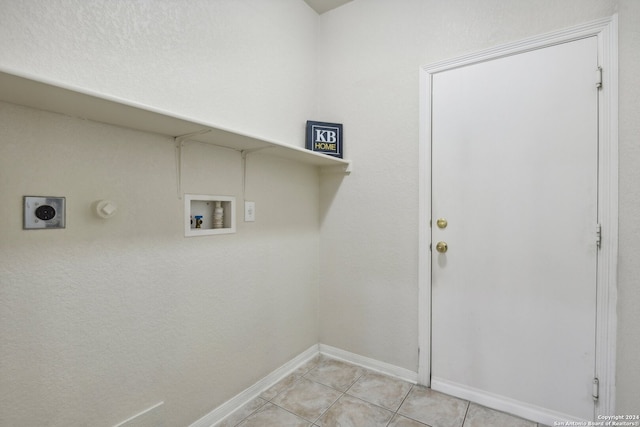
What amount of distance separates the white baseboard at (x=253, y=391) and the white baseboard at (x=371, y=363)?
122mm

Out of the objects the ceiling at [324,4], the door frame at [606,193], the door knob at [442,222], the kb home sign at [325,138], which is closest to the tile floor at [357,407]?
the door frame at [606,193]

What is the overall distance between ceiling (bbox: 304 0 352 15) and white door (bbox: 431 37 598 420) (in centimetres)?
101

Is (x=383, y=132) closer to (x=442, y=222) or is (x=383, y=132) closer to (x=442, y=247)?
(x=442, y=222)

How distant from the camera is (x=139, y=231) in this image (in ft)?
4.36

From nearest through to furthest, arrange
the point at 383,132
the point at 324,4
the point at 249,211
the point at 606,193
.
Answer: the point at 606,193 → the point at 249,211 → the point at 383,132 → the point at 324,4

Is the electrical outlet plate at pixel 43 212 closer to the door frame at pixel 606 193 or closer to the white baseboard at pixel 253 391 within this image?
the white baseboard at pixel 253 391

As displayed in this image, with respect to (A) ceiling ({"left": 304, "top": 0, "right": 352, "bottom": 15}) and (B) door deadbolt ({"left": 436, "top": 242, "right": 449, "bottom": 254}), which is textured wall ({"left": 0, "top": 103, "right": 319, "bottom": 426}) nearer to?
(B) door deadbolt ({"left": 436, "top": 242, "right": 449, "bottom": 254})

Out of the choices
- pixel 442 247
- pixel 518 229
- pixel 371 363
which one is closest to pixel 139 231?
pixel 442 247

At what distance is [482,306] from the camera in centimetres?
179

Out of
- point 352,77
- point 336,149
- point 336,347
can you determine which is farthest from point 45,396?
point 352,77

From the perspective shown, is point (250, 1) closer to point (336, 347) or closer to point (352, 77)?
point (352, 77)

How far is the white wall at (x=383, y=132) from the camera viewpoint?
1768mm

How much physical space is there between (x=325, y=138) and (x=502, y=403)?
1.98 meters

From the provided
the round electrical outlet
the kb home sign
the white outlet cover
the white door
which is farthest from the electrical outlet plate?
the white door
